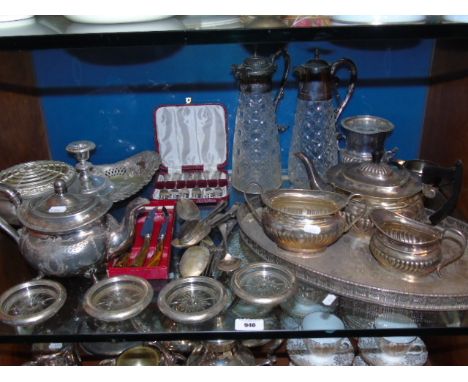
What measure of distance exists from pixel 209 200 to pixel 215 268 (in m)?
0.17

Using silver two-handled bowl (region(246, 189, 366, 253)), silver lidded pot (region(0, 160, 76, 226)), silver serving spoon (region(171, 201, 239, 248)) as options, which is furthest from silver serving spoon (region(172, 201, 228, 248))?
silver lidded pot (region(0, 160, 76, 226))

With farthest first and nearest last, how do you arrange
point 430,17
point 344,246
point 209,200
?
point 209,200
point 344,246
point 430,17

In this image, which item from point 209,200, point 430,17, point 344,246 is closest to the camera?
point 430,17

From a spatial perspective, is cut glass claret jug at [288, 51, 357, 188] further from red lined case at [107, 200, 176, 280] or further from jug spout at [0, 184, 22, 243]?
jug spout at [0, 184, 22, 243]

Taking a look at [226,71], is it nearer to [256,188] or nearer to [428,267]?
[256,188]

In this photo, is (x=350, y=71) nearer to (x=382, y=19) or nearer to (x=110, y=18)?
(x=382, y=19)

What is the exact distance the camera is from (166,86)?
3.07 ft

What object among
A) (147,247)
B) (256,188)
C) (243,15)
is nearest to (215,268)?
(147,247)

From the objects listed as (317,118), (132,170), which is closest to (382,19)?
(317,118)

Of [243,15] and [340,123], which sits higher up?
[243,15]

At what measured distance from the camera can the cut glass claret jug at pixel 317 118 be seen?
Result: 847 millimetres

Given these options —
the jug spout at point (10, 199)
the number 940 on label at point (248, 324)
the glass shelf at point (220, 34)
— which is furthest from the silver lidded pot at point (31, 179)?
the number 940 on label at point (248, 324)
